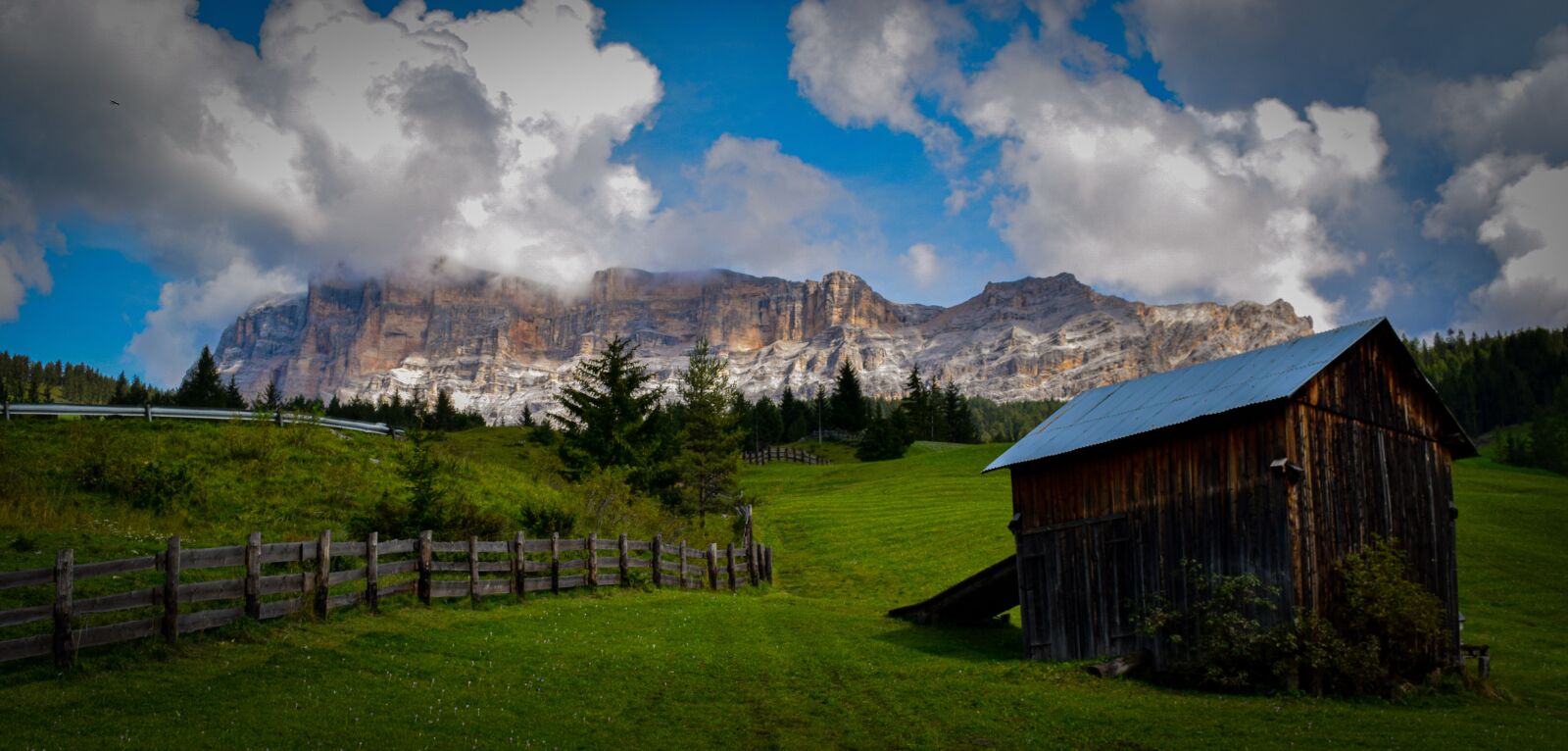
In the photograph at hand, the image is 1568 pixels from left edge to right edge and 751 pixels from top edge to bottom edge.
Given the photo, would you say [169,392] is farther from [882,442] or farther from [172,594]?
[172,594]

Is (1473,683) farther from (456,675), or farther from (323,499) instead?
(323,499)

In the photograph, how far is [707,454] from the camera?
4731 centimetres

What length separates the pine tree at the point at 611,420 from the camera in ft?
152

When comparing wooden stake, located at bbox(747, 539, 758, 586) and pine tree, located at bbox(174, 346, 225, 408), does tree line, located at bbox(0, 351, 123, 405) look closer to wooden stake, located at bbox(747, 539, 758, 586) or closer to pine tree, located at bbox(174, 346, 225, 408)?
pine tree, located at bbox(174, 346, 225, 408)

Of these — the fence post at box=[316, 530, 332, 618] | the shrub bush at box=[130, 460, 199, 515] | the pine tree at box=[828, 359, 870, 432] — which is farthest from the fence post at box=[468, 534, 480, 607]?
the pine tree at box=[828, 359, 870, 432]

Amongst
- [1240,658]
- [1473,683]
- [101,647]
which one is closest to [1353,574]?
[1240,658]

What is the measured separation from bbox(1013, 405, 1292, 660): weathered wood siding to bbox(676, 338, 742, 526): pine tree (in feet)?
79.8

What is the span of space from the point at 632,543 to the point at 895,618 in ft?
27.2

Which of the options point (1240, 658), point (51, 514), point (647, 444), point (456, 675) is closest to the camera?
point (456, 675)

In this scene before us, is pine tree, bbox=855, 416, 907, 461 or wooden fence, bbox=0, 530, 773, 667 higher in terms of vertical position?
pine tree, bbox=855, 416, 907, 461

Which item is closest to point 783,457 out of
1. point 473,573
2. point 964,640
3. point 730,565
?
point 730,565

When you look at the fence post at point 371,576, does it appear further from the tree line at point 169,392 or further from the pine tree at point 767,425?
the pine tree at point 767,425

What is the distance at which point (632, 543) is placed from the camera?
98.0 ft

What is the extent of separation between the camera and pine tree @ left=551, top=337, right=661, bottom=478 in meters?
46.3
